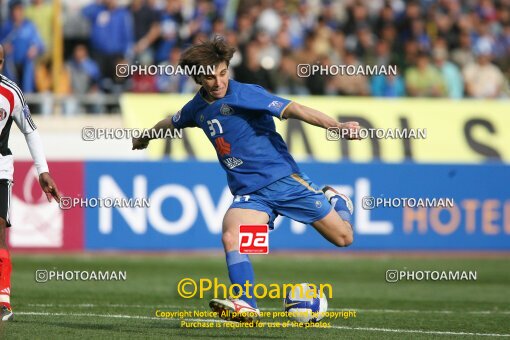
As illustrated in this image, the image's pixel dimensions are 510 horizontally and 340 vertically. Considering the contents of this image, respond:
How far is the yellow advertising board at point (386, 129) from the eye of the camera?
18.1 metres

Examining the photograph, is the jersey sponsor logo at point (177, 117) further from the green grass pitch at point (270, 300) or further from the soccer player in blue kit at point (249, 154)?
the green grass pitch at point (270, 300)

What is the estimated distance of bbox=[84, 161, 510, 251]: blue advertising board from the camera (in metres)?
16.5

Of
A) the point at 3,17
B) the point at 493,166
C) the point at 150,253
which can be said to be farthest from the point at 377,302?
the point at 3,17

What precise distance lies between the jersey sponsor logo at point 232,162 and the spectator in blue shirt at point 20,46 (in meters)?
10.3

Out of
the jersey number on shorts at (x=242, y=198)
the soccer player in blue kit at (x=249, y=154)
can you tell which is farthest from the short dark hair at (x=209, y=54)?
the jersey number on shorts at (x=242, y=198)

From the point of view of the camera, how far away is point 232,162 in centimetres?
874

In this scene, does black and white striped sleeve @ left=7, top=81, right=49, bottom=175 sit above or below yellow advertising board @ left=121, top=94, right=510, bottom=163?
below

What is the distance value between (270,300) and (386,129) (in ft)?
25.2

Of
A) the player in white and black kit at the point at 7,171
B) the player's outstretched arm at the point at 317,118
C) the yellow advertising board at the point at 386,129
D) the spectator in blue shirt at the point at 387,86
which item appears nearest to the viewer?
the player's outstretched arm at the point at 317,118

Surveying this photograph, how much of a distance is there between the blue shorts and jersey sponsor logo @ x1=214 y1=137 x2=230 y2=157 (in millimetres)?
376

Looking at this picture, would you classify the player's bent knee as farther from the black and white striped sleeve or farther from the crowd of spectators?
the crowd of spectators

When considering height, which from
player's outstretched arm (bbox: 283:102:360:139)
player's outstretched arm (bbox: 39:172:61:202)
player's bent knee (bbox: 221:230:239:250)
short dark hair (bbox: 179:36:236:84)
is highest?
short dark hair (bbox: 179:36:236:84)

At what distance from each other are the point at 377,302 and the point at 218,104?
386 centimetres

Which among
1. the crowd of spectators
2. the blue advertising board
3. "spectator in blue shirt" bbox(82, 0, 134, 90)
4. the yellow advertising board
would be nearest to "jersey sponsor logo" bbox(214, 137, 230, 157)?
the blue advertising board
